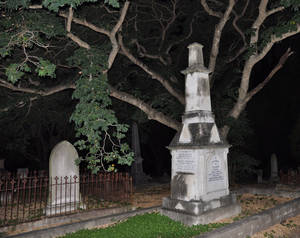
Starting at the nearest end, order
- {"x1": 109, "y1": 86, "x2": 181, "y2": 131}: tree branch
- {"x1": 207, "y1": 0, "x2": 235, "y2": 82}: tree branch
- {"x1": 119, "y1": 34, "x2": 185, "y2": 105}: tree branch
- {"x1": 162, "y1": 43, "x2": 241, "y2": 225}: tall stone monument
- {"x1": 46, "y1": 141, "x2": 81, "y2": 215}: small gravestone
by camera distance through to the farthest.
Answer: {"x1": 162, "y1": 43, "x2": 241, "y2": 225}: tall stone monument, {"x1": 46, "y1": 141, "x2": 81, "y2": 215}: small gravestone, {"x1": 207, "y1": 0, "x2": 235, "y2": 82}: tree branch, {"x1": 109, "y1": 86, "x2": 181, "y2": 131}: tree branch, {"x1": 119, "y1": 34, "x2": 185, "y2": 105}: tree branch

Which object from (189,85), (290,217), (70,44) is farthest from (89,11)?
(290,217)

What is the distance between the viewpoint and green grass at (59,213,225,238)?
20.1 feet

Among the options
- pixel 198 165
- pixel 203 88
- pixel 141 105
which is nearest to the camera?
pixel 198 165

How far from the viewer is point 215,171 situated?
7738 mm

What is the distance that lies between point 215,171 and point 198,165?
801 mm

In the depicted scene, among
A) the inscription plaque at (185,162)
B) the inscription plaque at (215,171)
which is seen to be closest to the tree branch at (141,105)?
the inscription plaque at (185,162)

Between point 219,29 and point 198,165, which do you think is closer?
point 198,165

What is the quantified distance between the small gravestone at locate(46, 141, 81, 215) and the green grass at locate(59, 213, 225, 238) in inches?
85.1

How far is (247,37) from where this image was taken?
12.2 meters

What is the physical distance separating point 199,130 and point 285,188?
6.85 m

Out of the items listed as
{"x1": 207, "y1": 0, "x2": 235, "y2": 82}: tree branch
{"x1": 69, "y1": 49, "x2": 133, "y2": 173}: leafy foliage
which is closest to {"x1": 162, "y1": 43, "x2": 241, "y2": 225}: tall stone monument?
{"x1": 69, "y1": 49, "x2": 133, "y2": 173}: leafy foliage

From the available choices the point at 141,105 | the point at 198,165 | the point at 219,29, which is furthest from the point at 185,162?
the point at 219,29

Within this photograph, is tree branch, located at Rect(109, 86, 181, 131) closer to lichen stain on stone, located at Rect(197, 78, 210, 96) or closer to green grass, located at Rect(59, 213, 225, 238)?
lichen stain on stone, located at Rect(197, 78, 210, 96)

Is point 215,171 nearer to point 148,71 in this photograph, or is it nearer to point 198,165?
point 198,165
